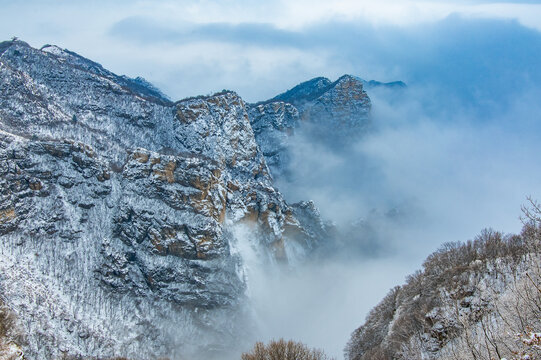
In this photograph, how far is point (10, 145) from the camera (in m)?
129

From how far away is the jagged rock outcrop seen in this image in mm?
117750

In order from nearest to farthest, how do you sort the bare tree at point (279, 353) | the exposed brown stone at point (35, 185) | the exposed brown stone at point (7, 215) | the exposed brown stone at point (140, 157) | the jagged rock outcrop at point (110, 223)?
the bare tree at point (279, 353) < the jagged rock outcrop at point (110, 223) < the exposed brown stone at point (7, 215) < the exposed brown stone at point (35, 185) < the exposed brown stone at point (140, 157)

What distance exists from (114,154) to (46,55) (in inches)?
2693

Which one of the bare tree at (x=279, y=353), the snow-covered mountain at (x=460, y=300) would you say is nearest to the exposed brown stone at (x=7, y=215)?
the bare tree at (x=279, y=353)

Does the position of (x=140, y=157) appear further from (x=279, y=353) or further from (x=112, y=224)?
(x=279, y=353)

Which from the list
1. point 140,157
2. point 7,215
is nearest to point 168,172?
point 140,157

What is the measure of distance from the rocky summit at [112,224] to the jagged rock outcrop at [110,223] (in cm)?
41

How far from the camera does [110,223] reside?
146 m

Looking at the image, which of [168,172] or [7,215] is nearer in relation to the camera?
[7,215]

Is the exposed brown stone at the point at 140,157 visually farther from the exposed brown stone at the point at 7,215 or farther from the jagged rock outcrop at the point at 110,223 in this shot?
the exposed brown stone at the point at 7,215

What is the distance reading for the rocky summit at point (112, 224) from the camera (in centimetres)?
11750

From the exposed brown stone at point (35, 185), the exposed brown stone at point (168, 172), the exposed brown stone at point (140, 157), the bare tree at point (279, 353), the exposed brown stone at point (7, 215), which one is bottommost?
the bare tree at point (279, 353)

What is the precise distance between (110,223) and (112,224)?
2.66ft

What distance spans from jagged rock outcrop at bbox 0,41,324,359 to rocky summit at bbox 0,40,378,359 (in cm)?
41
